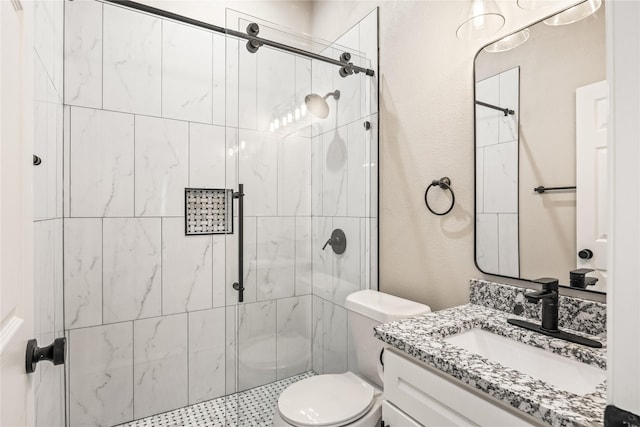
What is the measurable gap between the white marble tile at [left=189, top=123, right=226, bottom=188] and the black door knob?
1.94m

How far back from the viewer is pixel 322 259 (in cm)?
187

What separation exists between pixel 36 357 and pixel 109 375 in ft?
4.89

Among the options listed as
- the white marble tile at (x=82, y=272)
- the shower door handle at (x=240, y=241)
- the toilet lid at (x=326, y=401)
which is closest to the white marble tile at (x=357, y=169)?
the shower door handle at (x=240, y=241)

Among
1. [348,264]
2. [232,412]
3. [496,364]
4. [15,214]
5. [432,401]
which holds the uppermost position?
[15,214]

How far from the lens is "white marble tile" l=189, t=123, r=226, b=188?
217 centimetres

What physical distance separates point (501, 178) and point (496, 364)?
30.1 inches

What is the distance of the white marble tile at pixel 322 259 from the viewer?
1.85 m

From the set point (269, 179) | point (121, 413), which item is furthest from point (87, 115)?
point (121, 413)

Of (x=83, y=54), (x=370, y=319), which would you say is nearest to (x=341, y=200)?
(x=370, y=319)

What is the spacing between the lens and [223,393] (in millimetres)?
2275

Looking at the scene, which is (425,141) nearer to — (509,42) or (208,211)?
(509,42)

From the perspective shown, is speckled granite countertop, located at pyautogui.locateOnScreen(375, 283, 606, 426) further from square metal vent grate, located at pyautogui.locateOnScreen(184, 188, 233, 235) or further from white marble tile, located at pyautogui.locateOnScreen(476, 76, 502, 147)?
square metal vent grate, located at pyautogui.locateOnScreen(184, 188, 233, 235)

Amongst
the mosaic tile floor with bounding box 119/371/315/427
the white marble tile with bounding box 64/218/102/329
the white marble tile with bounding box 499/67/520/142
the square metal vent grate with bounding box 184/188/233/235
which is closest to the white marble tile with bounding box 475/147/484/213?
the white marble tile with bounding box 499/67/520/142

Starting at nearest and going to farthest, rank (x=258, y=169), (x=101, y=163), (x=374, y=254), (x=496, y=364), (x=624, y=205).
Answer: (x=624, y=205) → (x=496, y=364) → (x=258, y=169) → (x=101, y=163) → (x=374, y=254)
